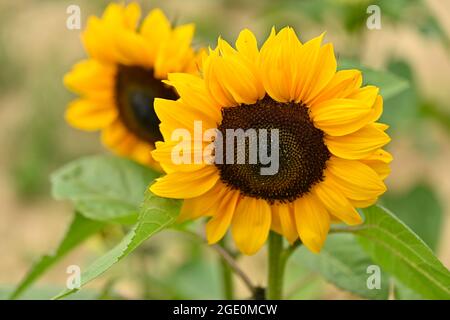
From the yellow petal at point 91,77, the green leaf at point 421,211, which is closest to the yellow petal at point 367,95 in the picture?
the yellow petal at point 91,77

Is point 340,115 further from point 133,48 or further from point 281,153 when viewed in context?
point 133,48

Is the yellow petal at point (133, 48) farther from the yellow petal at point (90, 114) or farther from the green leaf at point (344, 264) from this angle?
the green leaf at point (344, 264)

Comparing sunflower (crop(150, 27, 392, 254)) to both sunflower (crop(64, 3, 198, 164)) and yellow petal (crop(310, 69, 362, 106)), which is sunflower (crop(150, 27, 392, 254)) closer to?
yellow petal (crop(310, 69, 362, 106))

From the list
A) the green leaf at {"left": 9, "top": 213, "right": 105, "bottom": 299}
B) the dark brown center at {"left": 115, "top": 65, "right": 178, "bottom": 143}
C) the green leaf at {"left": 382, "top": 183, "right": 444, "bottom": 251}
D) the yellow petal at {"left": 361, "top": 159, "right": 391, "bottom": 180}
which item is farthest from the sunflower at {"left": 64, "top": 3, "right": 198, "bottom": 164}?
the green leaf at {"left": 382, "top": 183, "right": 444, "bottom": 251}

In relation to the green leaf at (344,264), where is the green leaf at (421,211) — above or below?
above
